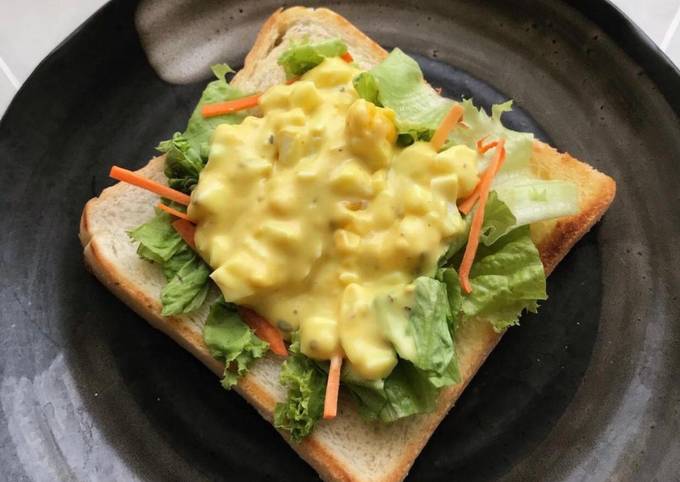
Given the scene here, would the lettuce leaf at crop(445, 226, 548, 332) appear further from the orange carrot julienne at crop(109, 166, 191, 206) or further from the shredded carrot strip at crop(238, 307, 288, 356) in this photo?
the orange carrot julienne at crop(109, 166, 191, 206)

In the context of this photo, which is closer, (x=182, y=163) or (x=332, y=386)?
(x=332, y=386)

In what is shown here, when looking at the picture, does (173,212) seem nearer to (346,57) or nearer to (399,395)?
(346,57)

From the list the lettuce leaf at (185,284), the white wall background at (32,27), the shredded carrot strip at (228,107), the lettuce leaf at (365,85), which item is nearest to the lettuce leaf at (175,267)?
the lettuce leaf at (185,284)

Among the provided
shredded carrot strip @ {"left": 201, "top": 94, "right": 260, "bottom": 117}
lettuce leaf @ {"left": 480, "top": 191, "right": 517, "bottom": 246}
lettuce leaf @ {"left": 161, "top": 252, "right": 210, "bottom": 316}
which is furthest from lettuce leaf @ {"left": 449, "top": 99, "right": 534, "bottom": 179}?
lettuce leaf @ {"left": 161, "top": 252, "right": 210, "bottom": 316}

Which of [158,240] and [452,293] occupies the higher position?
[452,293]

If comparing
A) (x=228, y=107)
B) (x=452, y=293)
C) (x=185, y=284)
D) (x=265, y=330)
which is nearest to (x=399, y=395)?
(x=452, y=293)

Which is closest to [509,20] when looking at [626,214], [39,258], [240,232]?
[626,214]

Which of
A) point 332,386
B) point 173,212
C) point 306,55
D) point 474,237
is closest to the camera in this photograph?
point 332,386
